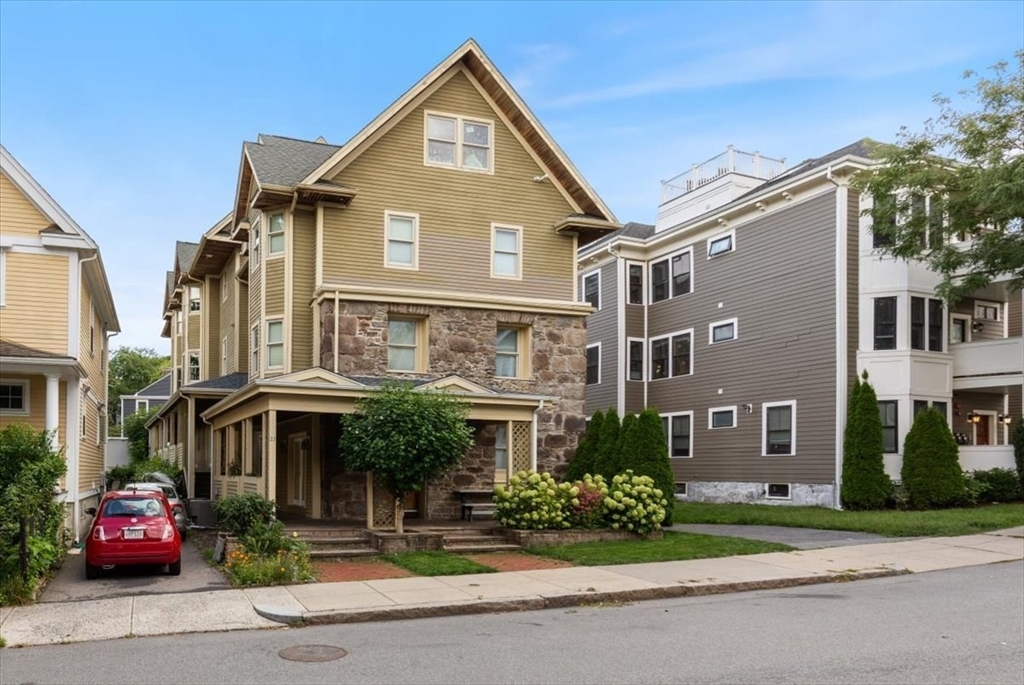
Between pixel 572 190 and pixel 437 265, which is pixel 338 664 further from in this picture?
pixel 572 190

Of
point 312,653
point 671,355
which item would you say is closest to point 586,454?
point 671,355

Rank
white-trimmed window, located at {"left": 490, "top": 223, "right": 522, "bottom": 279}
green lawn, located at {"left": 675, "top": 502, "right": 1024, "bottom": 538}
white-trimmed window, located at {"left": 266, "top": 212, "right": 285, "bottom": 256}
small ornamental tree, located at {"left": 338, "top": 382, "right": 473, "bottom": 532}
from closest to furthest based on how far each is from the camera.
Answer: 1. small ornamental tree, located at {"left": 338, "top": 382, "right": 473, "bottom": 532}
2. green lawn, located at {"left": 675, "top": 502, "right": 1024, "bottom": 538}
3. white-trimmed window, located at {"left": 266, "top": 212, "right": 285, "bottom": 256}
4. white-trimmed window, located at {"left": 490, "top": 223, "right": 522, "bottom": 279}

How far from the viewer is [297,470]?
24.3m

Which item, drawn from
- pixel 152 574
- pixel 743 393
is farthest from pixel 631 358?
pixel 152 574

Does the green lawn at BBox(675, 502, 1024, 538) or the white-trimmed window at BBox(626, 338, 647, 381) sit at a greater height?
the white-trimmed window at BBox(626, 338, 647, 381)

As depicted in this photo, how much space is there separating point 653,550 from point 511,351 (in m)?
8.25

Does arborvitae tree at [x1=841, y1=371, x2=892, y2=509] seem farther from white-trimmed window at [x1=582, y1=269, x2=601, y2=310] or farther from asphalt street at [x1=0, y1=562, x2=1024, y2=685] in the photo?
asphalt street at [x1=0, y1=562, x2=1024, y2=685]

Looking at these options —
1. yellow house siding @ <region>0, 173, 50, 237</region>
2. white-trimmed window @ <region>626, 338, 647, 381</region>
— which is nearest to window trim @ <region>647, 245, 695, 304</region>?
white-trimmed window @ <region>626, 338, 647, 381</region>

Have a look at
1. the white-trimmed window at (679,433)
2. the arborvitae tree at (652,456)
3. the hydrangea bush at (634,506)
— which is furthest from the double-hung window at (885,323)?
the hydrangea bush at (634,506)

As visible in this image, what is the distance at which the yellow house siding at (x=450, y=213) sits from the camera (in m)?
22.8

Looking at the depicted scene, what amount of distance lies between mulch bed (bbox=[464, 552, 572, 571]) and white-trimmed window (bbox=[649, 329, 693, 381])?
1661cm

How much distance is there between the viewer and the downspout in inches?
1010

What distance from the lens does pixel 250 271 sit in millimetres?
25219

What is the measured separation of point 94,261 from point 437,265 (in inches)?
311
